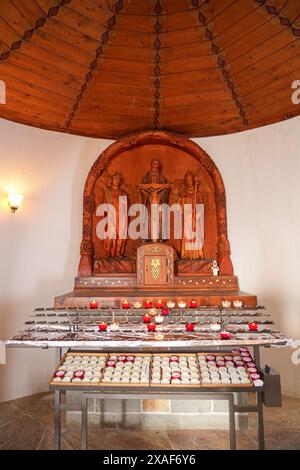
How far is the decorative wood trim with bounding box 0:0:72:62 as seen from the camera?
3.43m

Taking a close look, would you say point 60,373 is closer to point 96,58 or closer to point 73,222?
point 73,222

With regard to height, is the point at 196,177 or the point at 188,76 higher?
the point at 188,76

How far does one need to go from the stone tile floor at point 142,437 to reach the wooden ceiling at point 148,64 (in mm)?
3936

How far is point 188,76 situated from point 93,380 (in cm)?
381

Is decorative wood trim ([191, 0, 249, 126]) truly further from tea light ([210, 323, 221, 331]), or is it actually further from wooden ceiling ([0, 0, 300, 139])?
tea light ([210, 323, 221, 331])

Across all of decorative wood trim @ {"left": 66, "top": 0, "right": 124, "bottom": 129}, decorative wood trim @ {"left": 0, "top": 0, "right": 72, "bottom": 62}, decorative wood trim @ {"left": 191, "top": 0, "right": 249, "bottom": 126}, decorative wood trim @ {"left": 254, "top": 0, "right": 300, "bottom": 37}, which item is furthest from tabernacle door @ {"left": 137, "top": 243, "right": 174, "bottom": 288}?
decorative wood trim @ {"left": 254, "top": 0, "right": 300, "bottom": 37}

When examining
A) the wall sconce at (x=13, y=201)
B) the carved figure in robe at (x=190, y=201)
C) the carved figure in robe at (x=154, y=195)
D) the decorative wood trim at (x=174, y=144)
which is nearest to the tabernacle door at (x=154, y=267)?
the carved figure in robe at (x=154, y=195)

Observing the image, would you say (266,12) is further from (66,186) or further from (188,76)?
(66,186)

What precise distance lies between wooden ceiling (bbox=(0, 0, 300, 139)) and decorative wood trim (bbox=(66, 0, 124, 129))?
0.04 feet

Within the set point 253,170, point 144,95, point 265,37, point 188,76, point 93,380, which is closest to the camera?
point 93,380

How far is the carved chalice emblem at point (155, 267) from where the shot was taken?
4.91 m

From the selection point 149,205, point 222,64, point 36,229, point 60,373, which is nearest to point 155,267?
point 149,205

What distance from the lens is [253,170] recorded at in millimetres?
5148
